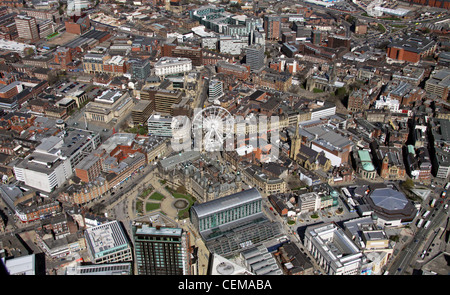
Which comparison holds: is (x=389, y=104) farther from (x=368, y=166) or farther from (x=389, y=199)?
(x=389, y=199)

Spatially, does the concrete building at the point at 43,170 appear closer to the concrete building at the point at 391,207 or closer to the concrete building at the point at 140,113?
the concrete building at the point at 140,113

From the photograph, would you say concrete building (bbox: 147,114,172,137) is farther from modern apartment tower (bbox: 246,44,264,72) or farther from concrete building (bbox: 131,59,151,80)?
modern apartment tower (bbox: 246,44,264,72)

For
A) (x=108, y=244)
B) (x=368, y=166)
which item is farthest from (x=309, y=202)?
(x=108, y=244)

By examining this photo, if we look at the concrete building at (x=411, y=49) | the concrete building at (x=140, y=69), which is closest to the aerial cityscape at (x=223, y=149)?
the concrete building at (x=411, y=49)

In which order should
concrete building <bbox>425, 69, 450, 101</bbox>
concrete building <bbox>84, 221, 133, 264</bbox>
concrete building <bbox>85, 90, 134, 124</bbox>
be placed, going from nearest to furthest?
1. concrete building <bbox>84, 221, 133, 264</bbox>
2. concrete building <bbox>85, 90, 134, 124</bbox>
3. concrete building <bbox>425, 69, 450, 101</bbox>

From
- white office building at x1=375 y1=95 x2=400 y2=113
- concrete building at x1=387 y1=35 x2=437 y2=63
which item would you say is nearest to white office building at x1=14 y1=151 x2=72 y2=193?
white office building at x1=375 y1=95 x2=400 y2=113

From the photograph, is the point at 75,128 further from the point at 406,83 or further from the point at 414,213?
the point at 406,83

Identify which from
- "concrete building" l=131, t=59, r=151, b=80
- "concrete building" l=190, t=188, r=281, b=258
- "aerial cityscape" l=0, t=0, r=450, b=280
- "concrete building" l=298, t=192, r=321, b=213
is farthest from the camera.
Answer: "concrete building" l=131, t=59, r=151, b=80
